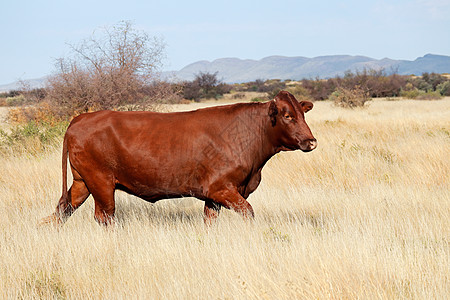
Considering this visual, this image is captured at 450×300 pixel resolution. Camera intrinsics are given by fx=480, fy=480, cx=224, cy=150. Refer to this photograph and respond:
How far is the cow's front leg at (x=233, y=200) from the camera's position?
4.51 m

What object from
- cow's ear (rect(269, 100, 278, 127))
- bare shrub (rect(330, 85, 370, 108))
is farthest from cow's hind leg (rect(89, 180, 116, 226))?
bare shrub (rect(330, 85, 370, 108))

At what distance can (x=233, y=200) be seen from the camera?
4520 millimetres

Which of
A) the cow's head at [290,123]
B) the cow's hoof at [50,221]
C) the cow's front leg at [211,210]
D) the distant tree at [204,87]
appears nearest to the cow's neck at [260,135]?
the cow's head at [290,123]

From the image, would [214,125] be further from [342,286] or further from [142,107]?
[142,107]

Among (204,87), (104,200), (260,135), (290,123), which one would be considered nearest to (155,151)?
(104,200)

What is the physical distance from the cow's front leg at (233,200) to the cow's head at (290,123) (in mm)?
730

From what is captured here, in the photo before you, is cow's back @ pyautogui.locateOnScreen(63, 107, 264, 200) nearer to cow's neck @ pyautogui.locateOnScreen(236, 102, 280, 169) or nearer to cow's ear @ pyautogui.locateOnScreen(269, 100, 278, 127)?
cow's neck @ pyautogui.locateOnScreen(236, 102, 280, 169)

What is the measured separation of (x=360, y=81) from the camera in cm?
3441

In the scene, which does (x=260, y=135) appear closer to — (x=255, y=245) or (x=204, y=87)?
(x=255, y=245)

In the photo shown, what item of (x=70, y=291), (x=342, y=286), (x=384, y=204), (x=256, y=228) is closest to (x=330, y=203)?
(x=384, y=204)

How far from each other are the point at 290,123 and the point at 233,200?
92 centimetres

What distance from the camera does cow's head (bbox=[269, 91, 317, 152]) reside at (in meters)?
4.52

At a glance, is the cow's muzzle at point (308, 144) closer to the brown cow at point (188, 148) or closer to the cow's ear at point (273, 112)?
the brown cow at point (188, 148)

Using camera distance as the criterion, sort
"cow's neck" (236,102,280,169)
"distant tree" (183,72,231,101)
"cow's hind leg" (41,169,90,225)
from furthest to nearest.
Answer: "distant tree" (183,72,231,101)
"cow's hind leg" (41,169,90,225)
"cow's neck" (236,102,280,169)
